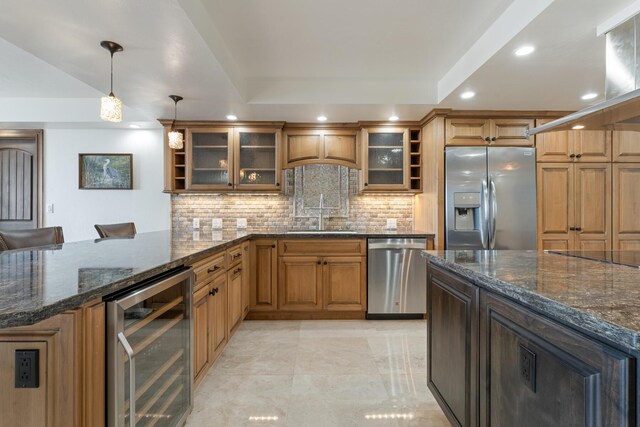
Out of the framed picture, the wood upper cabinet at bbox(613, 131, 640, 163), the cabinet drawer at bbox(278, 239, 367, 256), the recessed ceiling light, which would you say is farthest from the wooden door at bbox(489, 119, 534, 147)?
the framed picture

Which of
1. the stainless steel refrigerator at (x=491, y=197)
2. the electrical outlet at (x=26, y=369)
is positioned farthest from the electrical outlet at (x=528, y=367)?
the stainless steel refrigerator at (x=491, y=197)

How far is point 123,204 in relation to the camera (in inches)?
180

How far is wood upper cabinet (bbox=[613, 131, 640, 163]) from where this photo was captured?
3.46 metres

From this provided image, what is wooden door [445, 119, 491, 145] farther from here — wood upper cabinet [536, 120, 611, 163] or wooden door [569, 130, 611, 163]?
wooden door [569, 130, 611, 163]

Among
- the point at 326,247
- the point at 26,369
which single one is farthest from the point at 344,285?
the point at 26,369


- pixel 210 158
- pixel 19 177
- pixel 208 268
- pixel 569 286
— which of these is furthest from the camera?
pixel 19 177

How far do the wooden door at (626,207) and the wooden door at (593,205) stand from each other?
7 cm

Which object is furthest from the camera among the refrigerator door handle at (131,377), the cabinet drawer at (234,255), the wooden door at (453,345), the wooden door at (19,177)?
the wooden door at (19,177)

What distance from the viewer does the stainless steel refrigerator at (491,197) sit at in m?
3.44

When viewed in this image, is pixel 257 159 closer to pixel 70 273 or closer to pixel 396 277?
pixel 396 277

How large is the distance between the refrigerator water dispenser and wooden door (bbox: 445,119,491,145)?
1.95 feet

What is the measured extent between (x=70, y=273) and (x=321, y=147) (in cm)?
310

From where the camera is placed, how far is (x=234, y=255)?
9.48ft

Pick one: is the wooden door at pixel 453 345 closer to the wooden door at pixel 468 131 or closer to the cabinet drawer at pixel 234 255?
the cabinet drawer at pixel 234 255
